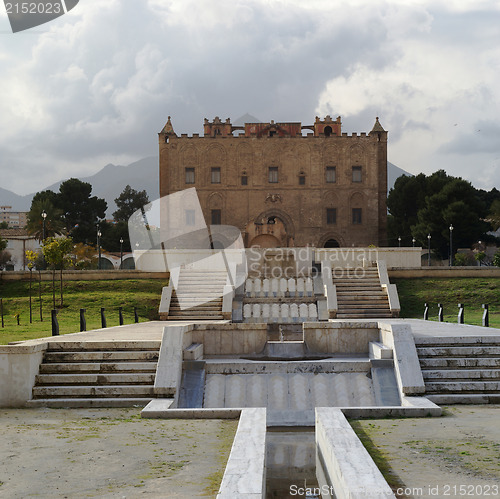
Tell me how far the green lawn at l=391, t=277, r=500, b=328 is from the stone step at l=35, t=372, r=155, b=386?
12523 millimetres

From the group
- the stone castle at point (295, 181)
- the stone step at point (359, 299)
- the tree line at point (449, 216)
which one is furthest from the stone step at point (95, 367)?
the tree line at point (449, 216)

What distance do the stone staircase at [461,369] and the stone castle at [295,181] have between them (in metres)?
38.9

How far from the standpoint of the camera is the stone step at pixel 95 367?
9.48 meters

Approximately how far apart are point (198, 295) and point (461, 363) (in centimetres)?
1191

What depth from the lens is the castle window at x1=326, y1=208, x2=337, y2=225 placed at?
49.1m

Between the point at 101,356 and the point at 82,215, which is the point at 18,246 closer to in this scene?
the point at 82,215

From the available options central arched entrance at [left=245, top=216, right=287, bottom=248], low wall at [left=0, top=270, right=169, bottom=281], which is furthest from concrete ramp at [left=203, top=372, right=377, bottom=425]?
central arched entrance at [left=245, top=216, right=287, bottom=248]

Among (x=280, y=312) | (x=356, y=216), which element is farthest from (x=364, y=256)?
(x=356, y=216)

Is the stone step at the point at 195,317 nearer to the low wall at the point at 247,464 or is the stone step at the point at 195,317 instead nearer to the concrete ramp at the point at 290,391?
the concrete ramp at the point at 290,391

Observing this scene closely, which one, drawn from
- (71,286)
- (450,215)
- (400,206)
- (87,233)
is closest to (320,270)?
(71,286)

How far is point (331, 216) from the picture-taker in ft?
161

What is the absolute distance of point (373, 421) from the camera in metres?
7.40

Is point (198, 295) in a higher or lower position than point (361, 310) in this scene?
higher

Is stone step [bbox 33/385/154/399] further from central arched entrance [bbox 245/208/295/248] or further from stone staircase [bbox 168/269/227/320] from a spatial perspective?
central arched entrance [bbox 245/208/295/248]
